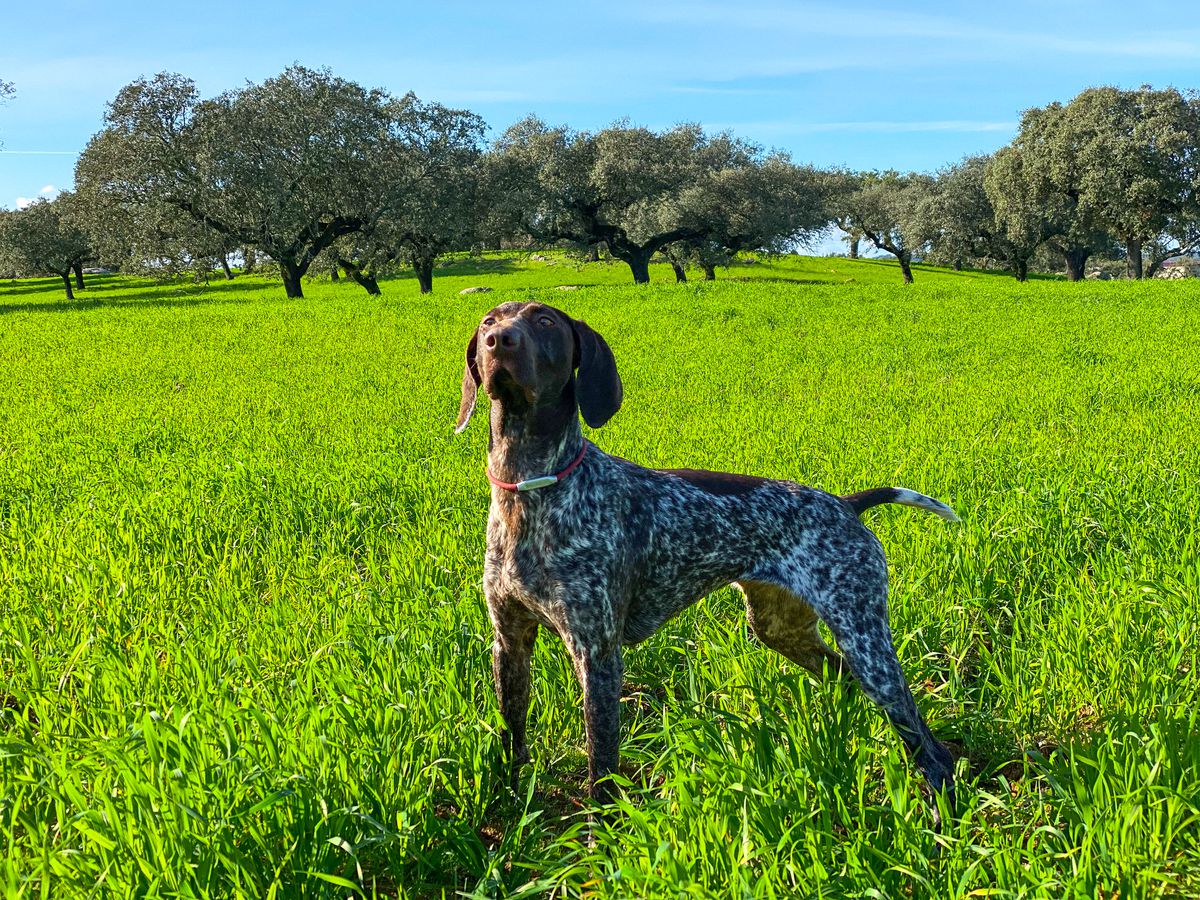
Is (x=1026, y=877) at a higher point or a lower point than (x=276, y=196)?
lower

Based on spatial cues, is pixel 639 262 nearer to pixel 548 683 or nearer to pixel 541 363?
pixel 548 683

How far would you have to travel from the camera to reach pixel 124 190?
38.4 meters

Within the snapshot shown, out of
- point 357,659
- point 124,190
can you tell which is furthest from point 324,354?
point 124,190

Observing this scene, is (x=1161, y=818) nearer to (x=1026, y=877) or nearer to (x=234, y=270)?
(x=1026, y=877)

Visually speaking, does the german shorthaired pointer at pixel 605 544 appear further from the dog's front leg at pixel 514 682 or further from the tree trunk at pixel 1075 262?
the tree trunk at pixel 1075 262

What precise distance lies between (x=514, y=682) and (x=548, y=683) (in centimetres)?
48

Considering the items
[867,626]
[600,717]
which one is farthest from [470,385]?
[867,626]

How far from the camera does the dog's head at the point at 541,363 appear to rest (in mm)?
3082

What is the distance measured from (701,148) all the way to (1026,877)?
167 feet

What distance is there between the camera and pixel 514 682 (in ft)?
11.6

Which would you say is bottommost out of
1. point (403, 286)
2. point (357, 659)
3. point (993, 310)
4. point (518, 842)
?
point (518, 842)

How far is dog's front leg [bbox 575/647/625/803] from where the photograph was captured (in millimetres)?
3188

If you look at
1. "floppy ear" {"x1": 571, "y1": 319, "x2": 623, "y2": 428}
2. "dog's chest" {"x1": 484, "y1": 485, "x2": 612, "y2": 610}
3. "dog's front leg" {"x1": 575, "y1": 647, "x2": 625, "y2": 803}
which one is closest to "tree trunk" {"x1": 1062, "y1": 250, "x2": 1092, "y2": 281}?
"floppy ear" {"x1": 571, "y1": 319, "x2": 623, "y2": 428}

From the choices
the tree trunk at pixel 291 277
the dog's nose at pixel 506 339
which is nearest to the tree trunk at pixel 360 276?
the tree trunk at pixel 291 277
